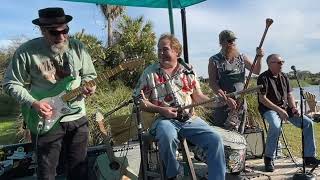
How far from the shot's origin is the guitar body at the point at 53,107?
3.95 m

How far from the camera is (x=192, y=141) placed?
14.6 feet

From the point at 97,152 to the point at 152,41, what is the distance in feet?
48.0

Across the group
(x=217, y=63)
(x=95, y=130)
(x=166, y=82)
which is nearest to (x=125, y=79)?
(x=95, y=130)

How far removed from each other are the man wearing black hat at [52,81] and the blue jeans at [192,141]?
73 centimetres

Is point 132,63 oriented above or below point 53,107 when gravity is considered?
above

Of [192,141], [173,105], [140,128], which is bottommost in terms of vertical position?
[192,141]

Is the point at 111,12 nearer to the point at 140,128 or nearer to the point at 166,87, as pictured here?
the point at 166,87

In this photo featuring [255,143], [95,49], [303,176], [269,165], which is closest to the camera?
[303,176]

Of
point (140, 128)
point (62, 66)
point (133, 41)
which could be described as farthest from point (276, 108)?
point (133, 41)

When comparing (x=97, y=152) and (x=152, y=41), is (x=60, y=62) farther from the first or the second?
(x=152, y=41)

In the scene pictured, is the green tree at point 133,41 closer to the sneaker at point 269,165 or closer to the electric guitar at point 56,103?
the sneaker at point 269,165

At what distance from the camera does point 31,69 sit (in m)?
3.95

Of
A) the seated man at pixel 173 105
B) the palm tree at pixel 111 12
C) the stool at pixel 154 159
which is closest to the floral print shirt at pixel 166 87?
the seated man at pixel 173 105

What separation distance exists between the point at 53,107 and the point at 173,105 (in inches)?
49.4
